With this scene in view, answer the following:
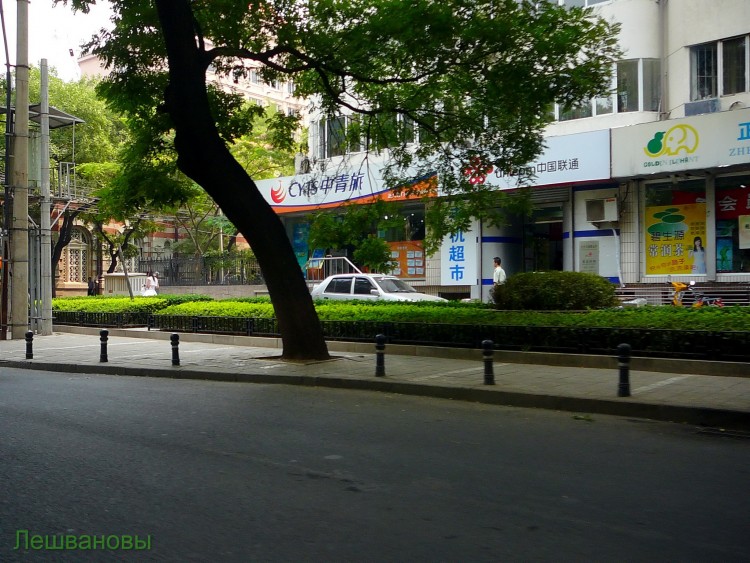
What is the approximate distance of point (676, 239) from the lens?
21.0 meters

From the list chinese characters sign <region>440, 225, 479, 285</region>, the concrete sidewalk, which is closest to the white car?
the concrete sidewalk

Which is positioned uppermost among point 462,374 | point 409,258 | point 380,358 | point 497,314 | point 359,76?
point 359,76

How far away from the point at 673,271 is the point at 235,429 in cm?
1677

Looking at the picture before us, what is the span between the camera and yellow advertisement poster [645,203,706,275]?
67.6 feet

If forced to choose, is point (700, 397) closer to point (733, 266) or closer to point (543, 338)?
point (543, 338)

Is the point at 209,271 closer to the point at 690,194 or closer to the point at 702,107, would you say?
the point at 690,194

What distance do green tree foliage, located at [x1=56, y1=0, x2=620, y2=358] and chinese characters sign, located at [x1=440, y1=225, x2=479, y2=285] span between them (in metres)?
10.0

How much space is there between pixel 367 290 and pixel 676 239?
9.20 m

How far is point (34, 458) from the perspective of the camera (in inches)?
254

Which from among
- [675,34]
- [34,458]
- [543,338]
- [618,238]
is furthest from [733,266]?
[34,458]

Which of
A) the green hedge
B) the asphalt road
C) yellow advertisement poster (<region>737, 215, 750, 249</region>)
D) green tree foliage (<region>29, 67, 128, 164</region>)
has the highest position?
green tree foliage (<region>29, 67, 128, 164</region>)

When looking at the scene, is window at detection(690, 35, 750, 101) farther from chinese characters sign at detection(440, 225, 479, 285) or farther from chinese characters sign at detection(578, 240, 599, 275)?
chinese characters sign at detection(440, 225, 479, 285)

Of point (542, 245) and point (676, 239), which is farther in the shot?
point (542, 245)

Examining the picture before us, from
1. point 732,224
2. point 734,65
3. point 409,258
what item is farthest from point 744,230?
point 409,258
